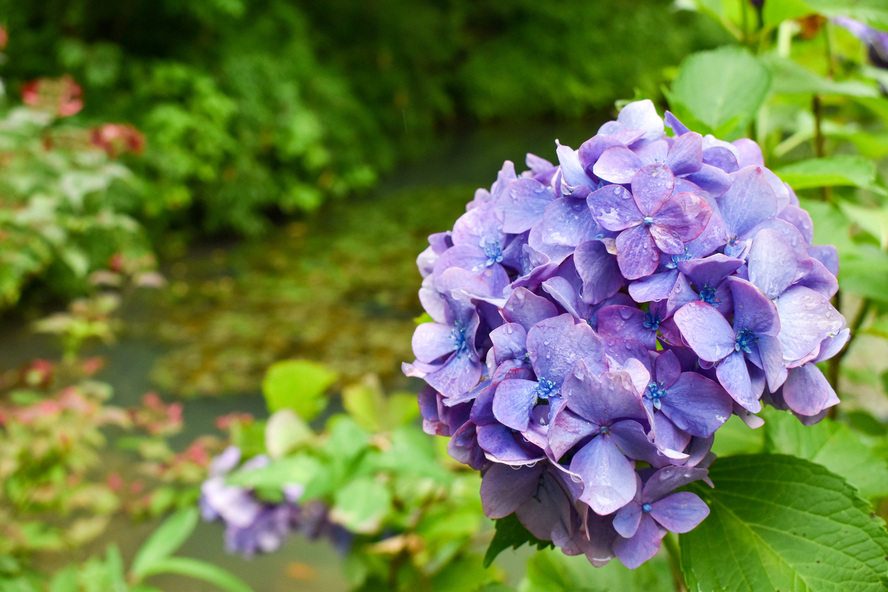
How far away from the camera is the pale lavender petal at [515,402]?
0.33 m

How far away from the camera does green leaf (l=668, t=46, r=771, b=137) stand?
55 centimetres

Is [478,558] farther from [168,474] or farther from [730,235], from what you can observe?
[168,474]

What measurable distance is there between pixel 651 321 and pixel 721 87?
0.33 m

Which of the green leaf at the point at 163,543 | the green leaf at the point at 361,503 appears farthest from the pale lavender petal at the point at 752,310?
the green leaf at the point at 163,543

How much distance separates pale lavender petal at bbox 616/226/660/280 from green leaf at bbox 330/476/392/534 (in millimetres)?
500

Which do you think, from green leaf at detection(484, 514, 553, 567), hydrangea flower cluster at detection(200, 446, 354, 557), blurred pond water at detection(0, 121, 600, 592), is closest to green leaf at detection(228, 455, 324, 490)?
hydrangea flower cluster at detection(200, 446, 354, 557)

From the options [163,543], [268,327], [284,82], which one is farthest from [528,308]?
[284,82]

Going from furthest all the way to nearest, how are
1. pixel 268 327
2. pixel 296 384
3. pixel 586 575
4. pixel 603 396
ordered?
pixel 268 327
pixel 296 384
pixel 586 575
pixel 603 396

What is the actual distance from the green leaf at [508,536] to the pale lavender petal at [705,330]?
6.0 inches

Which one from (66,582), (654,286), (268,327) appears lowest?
(268,327)

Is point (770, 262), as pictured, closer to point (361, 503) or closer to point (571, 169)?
point (571, 169)

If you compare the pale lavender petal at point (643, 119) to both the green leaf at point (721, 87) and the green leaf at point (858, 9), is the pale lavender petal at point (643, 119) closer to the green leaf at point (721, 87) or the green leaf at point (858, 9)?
the green leaf at point (721, 87)

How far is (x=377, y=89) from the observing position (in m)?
7.51

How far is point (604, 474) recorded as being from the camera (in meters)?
0.32
